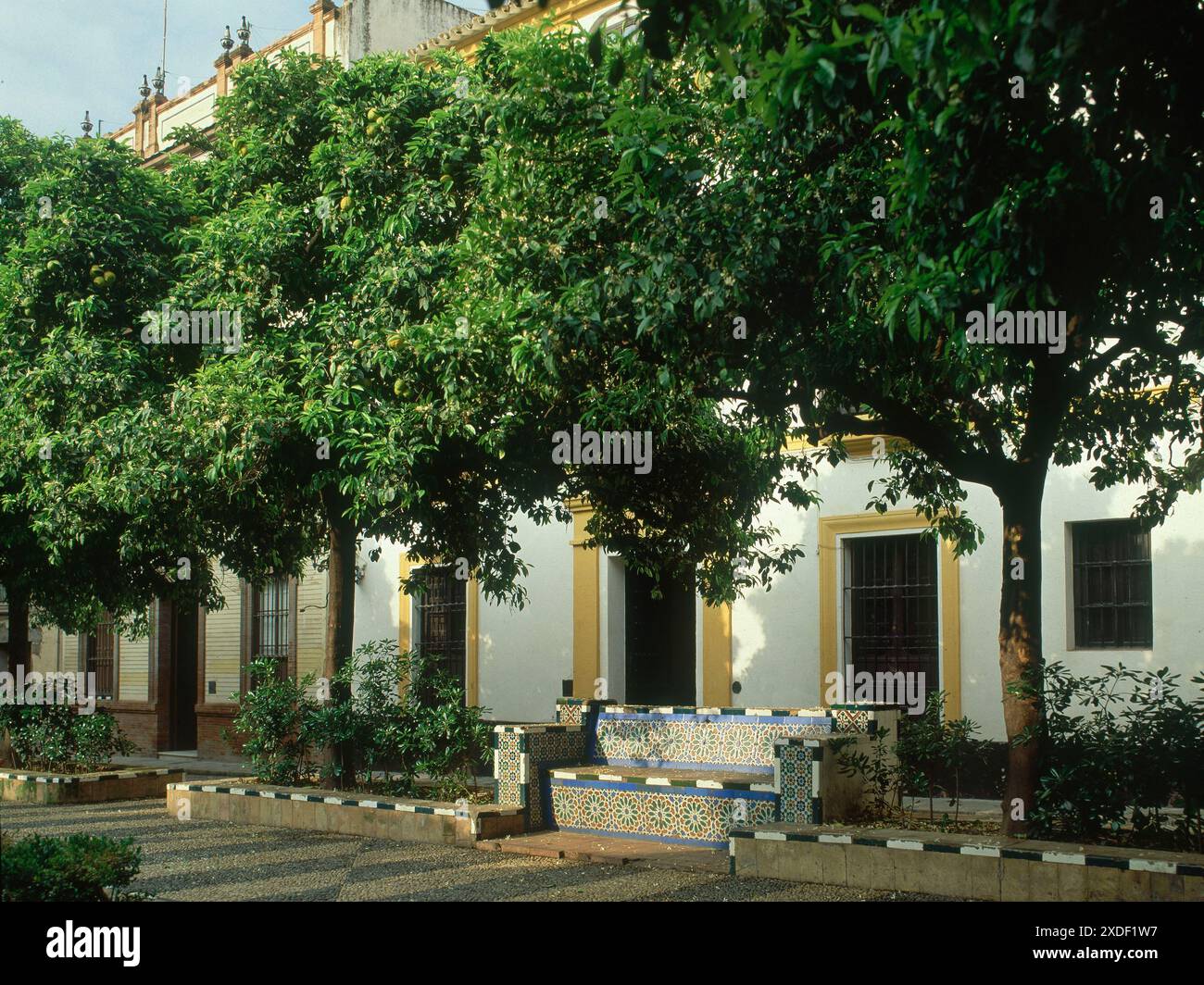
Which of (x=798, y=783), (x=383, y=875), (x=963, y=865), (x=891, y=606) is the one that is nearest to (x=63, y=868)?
(x=383, y=875)

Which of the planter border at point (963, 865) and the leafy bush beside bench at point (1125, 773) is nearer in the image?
the planter border at point (963, 865)

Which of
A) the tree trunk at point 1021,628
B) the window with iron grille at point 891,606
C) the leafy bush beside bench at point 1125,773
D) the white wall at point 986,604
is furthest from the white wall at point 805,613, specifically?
the leafy bush beside bench at point 1125,773

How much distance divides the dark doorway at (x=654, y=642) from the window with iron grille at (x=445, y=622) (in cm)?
292

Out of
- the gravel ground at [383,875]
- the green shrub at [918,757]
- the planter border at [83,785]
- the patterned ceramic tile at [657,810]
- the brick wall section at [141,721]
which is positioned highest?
the green shrub at [918,757]

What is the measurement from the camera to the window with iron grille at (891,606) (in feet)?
50.4

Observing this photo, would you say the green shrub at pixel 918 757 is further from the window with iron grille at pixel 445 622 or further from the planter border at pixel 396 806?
the window with iron grille at pixel 445 622

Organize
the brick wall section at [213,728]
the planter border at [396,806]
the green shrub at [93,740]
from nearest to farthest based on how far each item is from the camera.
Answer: the planter border at [396,806] → the green shrub at [93,740] → the brick wall section at [213,728]

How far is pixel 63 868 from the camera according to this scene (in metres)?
5.98

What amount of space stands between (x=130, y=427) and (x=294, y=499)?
1.83m

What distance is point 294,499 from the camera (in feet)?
47.2

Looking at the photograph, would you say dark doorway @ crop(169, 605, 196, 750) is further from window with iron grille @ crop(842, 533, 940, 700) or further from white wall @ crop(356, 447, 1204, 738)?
window with iron grille @ crop(842, 533, 940, 700)

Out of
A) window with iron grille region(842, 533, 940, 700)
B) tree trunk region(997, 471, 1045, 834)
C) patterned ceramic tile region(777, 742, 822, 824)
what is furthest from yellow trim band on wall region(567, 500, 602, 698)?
tree trunk region(997, 471, 1045, 834)

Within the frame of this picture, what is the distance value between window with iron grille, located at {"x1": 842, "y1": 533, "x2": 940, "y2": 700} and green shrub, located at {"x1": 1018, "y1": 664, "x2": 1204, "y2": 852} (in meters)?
6.50
